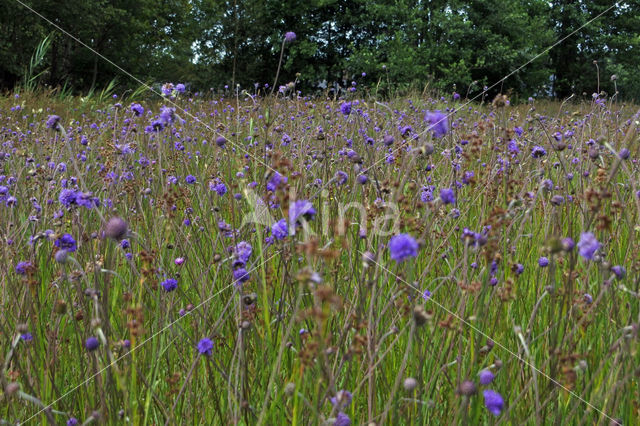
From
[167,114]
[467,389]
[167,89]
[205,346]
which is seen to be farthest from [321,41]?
[467,389]

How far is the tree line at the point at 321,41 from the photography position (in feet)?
59.1

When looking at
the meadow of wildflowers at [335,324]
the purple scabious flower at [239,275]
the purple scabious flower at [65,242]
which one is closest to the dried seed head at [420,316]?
the meadow of wildflowers at [335,324]

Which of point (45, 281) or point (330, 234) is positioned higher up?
point (330, 234)

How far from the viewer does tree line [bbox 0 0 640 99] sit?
59.1ft

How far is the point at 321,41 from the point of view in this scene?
21625 millimetres

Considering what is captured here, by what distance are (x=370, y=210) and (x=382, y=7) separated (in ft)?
59.3

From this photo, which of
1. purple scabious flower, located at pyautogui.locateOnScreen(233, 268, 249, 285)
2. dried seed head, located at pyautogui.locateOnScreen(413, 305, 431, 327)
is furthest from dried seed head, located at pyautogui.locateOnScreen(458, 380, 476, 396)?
purple scabious flower, located at pyautogui.locateOnScreen(233, 268, 249, 285)

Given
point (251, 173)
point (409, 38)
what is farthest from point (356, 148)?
point (409, 38)

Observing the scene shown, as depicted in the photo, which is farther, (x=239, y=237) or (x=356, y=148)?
(x=356, y=148)

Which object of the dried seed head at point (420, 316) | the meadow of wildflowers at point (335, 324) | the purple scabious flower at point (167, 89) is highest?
the purple scabious flower at point (167, 89)

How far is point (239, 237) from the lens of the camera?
214 cm

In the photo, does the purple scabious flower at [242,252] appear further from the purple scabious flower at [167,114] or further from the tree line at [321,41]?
the tree line at [321,41]

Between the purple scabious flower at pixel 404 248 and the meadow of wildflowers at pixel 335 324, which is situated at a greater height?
the purple scabious flower at pixel 404 248

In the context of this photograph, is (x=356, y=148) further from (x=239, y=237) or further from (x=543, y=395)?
(x=543, y=395)
